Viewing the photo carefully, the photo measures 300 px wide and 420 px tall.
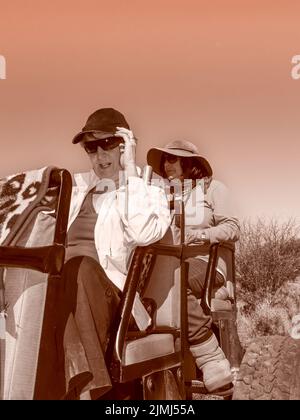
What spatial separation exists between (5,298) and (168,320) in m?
0.70

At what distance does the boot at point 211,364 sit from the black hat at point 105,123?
0.78 metres

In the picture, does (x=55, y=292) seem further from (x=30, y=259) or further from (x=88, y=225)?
(x=88, y=225)

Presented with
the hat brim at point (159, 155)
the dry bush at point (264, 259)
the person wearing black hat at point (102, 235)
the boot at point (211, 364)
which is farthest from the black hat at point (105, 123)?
the boot at point (211, 364)

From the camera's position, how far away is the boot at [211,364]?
2035mm

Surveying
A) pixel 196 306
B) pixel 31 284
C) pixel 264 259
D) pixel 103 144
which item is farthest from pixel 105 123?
pixel 264 259

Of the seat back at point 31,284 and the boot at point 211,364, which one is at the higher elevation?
the seat back at point 31,284

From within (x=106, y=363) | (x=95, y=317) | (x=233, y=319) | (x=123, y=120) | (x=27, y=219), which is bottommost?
(x=233, y=319)

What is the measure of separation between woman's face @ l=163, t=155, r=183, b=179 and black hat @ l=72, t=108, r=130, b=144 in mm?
260

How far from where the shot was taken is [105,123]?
1993 mm

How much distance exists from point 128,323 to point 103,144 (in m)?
0.68

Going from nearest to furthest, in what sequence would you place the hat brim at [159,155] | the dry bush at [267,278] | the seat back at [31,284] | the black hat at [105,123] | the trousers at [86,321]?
the seat back at [31,284] → the trousers at [86,321] → the black hat at [105,123] → the hat brim at [159,155] → the dry bush at [267,278]

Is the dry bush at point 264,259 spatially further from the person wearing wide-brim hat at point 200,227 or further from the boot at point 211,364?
the boot at point 211,364
